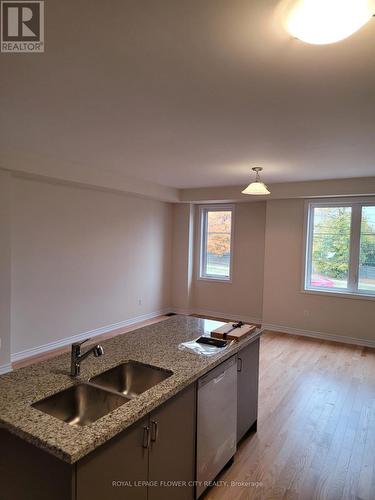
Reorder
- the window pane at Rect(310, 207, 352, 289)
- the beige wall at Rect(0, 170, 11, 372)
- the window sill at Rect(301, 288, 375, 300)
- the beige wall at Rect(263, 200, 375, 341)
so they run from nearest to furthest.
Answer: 1. the beige wall at Rect(0, 170, 11, 372)
2. the window sill at Rect(301, 288, 375, 300)
3. the beige wall at Rect(263, 200, 375, 341)
4. the window pane at Rect(310, 207, 352, 289)

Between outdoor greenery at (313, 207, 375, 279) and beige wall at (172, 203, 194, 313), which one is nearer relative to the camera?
outdoor greenery at (313, 207, 375, 279)

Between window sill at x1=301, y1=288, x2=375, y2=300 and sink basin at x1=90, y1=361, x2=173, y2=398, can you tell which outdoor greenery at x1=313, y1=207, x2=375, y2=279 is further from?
sink basin at x1=90, y1=361, x2=173, y2=398

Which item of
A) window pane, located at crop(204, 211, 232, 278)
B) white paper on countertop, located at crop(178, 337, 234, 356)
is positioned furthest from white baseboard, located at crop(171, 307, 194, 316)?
white paper on countertop, located at crop(178, 337, 234, 356)

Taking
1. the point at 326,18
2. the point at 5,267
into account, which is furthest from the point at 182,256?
the point at 326,18

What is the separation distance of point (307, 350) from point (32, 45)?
4.89 meters

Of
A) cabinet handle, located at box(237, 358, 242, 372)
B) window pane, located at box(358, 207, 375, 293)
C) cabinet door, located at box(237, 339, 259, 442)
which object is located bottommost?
cabinet door, located at box(237, 339, 259, 442)

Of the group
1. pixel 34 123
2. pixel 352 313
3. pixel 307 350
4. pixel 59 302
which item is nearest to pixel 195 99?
pixel 34 123

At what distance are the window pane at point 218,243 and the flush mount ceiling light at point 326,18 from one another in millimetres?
5346

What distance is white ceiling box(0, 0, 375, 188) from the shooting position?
1481 millimetres

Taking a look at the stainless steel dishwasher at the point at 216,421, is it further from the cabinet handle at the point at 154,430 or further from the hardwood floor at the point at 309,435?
the cabinet handle at the point at 154,430

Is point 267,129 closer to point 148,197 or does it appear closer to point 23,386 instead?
point 23,386

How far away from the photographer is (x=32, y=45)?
5.55 feet

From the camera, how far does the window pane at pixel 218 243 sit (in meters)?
6.75

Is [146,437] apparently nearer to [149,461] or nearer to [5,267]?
[149,461]
